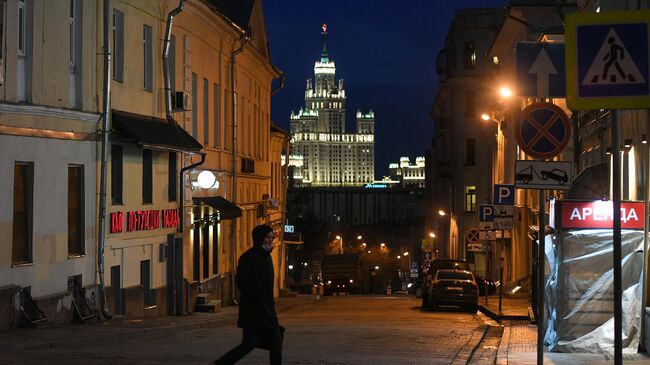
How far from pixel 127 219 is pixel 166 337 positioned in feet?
15.7

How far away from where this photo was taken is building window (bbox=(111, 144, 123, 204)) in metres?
22.0

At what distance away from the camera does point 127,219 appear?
22234 mm

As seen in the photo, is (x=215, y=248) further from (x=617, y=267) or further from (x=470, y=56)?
(x=470, y=56)

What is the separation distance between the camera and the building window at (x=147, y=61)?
24.0 metres

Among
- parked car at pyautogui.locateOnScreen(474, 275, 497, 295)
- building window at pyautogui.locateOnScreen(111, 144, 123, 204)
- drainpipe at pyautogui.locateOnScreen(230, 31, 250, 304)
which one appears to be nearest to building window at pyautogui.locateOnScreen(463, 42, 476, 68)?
parked car at pyautogui.locateOnScreen(474, 275, 497, 295)

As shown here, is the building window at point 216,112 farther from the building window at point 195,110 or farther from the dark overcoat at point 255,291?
the dark overcoat at point 255,291

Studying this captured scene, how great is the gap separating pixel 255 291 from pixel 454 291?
71.0ft

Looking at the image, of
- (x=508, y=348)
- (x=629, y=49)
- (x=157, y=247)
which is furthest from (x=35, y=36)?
(x=629, y=49)

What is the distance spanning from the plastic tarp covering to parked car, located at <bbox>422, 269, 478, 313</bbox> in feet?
53.1

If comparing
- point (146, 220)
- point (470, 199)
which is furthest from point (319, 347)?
point (470, 199)

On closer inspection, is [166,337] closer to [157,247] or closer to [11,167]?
[11,167]

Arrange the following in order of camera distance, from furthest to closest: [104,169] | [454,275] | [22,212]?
[454,275] → [104,169] → [22,212]

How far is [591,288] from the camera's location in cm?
1480

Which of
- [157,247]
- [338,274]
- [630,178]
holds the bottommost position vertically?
[338,274]
